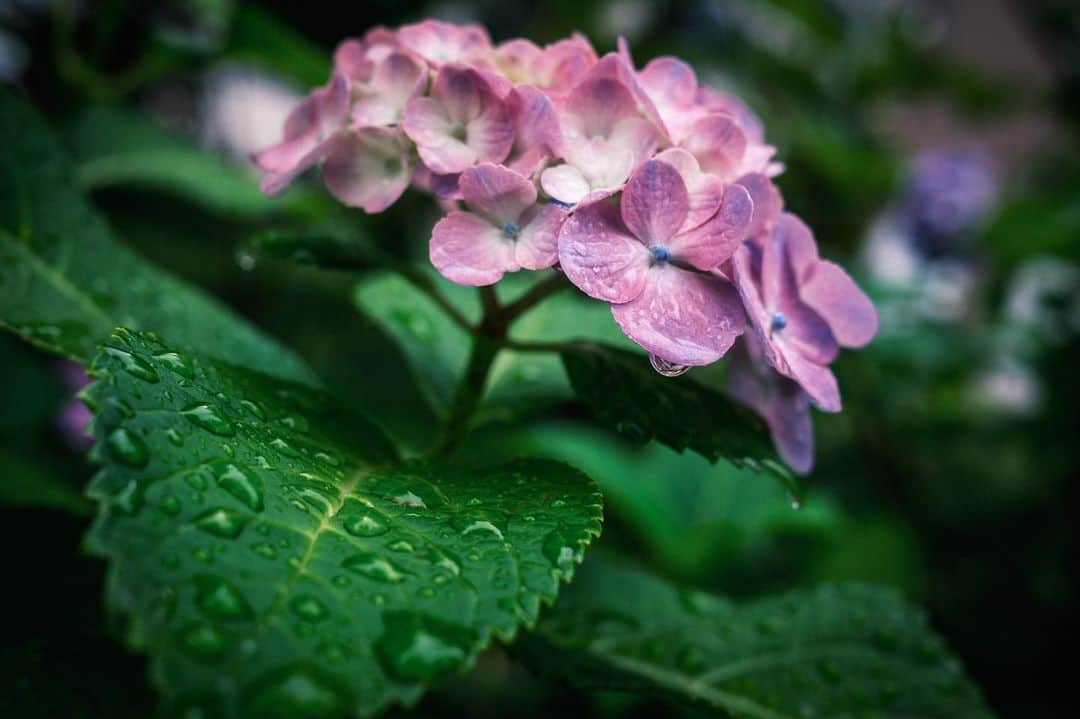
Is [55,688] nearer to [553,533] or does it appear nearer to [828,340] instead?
[553,533]

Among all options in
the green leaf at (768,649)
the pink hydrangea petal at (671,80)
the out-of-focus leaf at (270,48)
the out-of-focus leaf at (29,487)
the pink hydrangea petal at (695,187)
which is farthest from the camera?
the out-of-focus leaf at (270,48)

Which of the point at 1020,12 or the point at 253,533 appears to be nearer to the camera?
the point at 253,533

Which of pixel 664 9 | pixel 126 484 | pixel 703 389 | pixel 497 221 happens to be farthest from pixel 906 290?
pixel 126 484

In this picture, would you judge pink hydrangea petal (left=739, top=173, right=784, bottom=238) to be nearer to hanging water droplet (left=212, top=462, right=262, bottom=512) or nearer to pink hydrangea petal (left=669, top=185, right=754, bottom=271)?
pink hydrangea petal (left=669, top=185, right=754, bottom=271)

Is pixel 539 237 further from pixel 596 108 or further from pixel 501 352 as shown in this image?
pixel 501 352

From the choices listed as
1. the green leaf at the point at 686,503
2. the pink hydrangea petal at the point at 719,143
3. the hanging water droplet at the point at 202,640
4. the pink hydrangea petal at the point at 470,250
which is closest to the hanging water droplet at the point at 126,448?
the hanging water droplet at the point at 202,640

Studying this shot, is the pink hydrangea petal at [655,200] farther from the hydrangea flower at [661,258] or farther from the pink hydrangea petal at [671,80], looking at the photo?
the pink hydrangea petal at [671,80]
